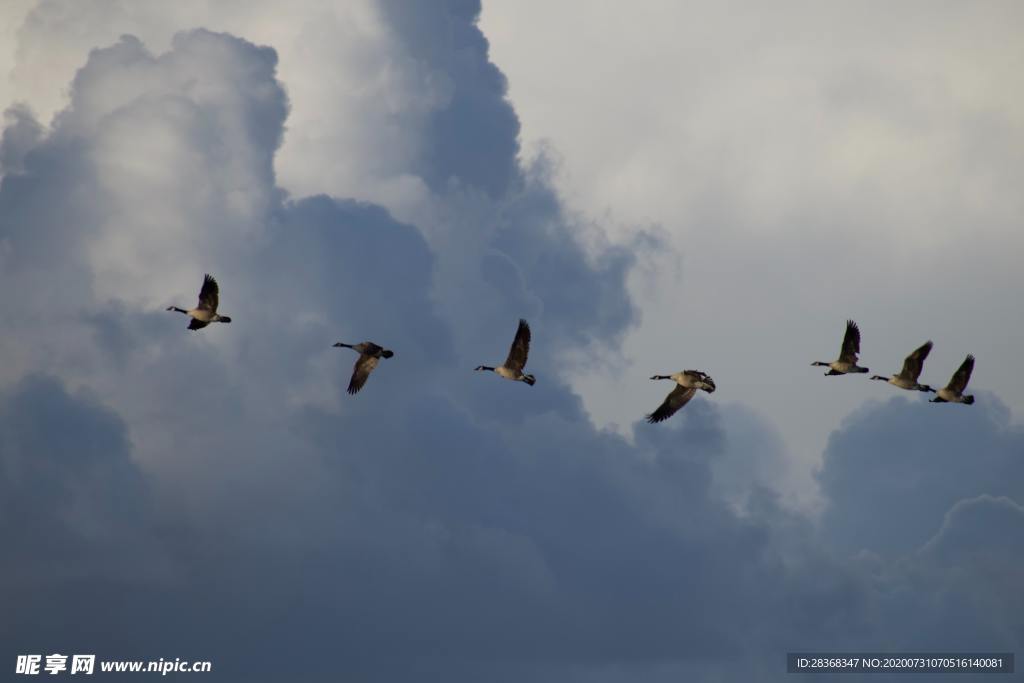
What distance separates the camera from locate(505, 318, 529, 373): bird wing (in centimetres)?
10731

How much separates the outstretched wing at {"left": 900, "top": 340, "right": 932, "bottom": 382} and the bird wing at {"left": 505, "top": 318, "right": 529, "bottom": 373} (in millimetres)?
21493

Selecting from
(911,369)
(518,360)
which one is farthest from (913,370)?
(518,360)

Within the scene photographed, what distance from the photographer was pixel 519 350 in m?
109

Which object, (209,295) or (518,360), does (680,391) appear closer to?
(518,360)

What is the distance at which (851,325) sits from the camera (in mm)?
113938

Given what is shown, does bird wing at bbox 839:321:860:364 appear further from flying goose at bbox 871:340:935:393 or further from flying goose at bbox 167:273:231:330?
flying goose at bbox 167:273:231:330

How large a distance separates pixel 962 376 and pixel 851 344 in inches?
265

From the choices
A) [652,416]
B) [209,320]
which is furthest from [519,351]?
[209,320]

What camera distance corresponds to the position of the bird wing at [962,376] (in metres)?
116

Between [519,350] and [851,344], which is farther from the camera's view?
[851,344]

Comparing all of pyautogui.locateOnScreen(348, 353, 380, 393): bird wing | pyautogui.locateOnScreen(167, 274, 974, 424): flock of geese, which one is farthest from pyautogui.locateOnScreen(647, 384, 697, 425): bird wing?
pyautogui.locateOnScreen(348, 353, 380, 393): bird wing

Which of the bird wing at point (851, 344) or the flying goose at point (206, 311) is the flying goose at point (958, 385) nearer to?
the bird wing at point (851, 344)

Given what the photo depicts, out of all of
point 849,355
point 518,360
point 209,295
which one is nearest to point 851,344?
point 849,355

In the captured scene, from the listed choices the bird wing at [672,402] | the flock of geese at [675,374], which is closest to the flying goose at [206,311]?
the flock of geese at [675,374]
